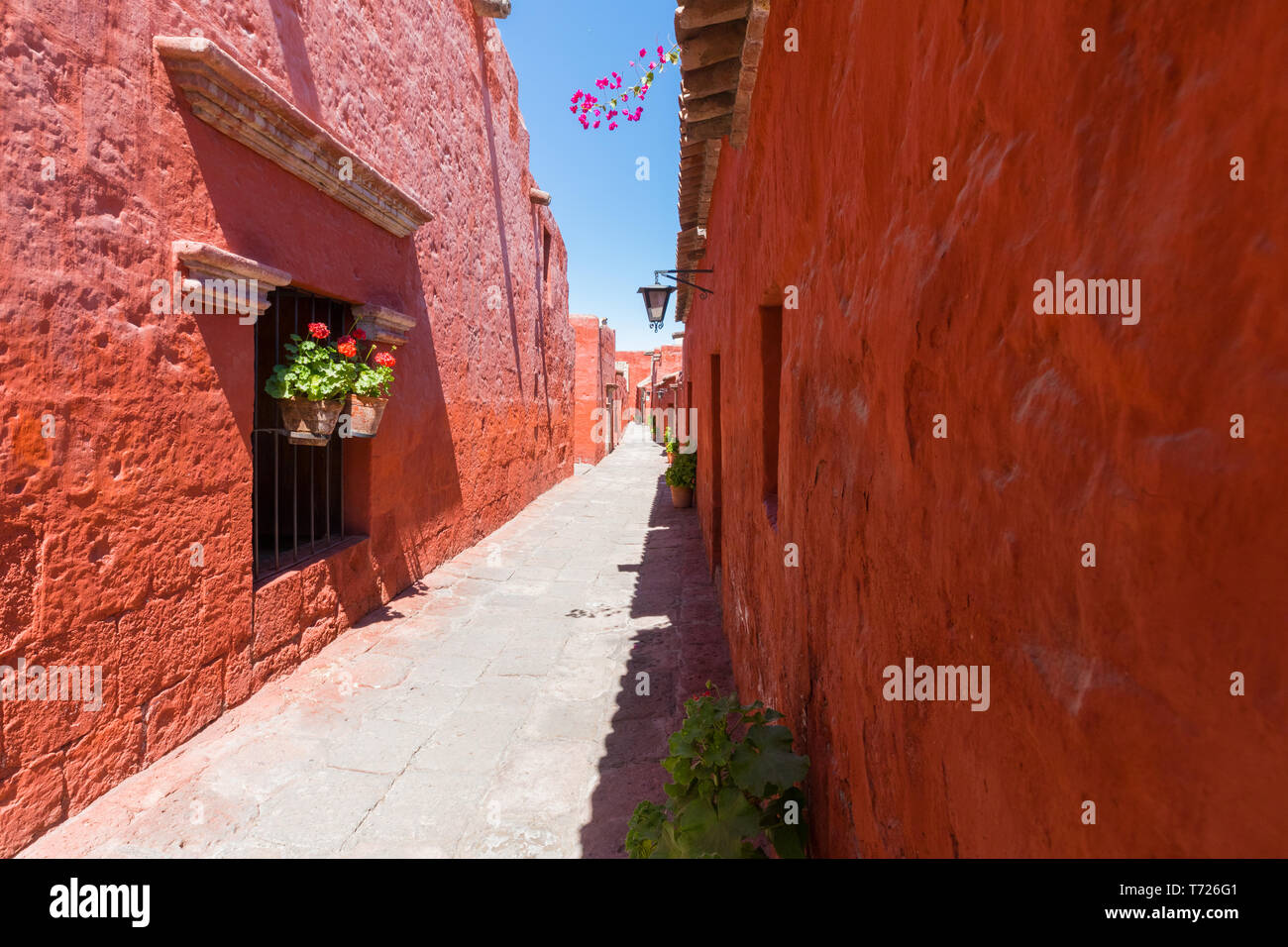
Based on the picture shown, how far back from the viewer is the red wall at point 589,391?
1966cm

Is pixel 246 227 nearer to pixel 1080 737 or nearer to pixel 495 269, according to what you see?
pixel 1080 737

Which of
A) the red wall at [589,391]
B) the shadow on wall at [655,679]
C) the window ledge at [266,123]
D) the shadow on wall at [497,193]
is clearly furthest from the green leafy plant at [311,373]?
the red wall at [589,391]

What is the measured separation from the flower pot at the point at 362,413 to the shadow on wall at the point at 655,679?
7.74ft

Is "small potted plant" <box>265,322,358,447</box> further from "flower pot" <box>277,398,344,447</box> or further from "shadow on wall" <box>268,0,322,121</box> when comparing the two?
"shadow on wall" <box>268,0,322,121</box>

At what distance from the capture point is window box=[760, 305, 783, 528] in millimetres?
3088

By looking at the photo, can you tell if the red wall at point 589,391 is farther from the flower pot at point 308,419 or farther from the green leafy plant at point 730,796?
the green leafy plant at point 730,796

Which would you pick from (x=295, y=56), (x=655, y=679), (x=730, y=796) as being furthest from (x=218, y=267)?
(x=730, y=796)

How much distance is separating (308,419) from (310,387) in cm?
23

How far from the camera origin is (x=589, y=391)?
20281 mm

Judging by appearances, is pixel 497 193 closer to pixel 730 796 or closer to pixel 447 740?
pixel 447 740

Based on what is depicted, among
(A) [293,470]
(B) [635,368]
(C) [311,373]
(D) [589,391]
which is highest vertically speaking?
(B) [635,368]
